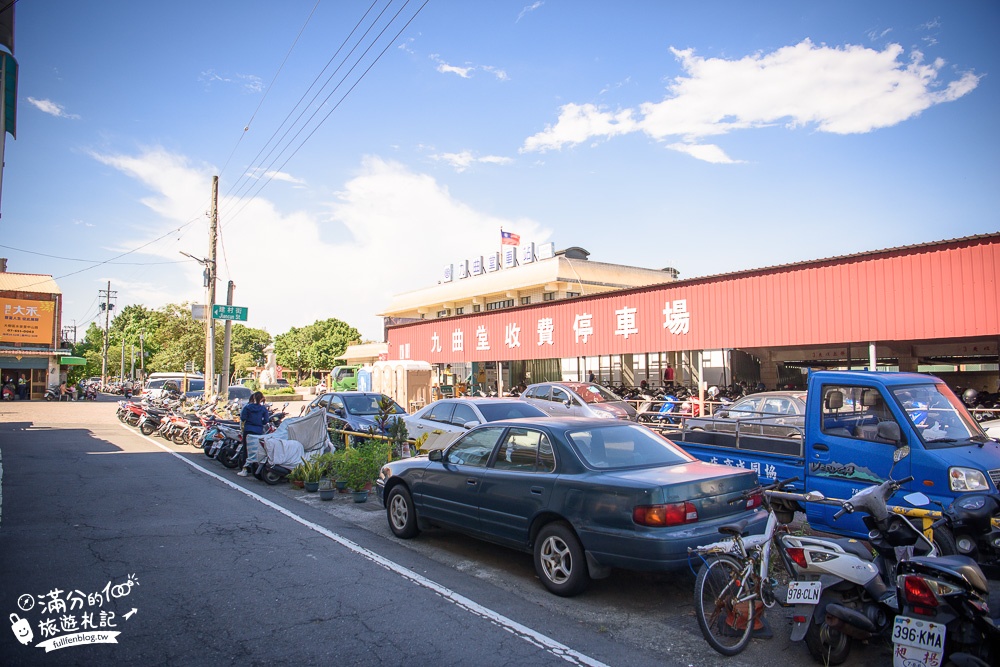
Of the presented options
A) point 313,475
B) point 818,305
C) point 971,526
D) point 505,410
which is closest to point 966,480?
point 971,526

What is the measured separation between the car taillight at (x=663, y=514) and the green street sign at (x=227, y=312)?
21.2 metres

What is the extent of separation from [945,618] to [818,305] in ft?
48.9

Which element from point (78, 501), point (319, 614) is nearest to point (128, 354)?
point (78, 501)

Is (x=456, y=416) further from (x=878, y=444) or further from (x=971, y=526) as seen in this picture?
(x=971, y=526)

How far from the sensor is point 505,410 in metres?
12.2

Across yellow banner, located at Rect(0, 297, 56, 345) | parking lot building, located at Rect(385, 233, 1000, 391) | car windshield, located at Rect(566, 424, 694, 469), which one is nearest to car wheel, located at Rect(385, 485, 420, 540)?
car windshield, located at Rect(566, 424, 694, 469)

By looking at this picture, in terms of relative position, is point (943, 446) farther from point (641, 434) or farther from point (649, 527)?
point (649, 527)

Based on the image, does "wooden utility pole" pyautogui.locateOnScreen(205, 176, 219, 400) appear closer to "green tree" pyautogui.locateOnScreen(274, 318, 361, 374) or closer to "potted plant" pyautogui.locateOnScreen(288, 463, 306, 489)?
"potted plant" pyautogui.locateOnScreen(288, 463, 306, 489)

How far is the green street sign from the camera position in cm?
2312

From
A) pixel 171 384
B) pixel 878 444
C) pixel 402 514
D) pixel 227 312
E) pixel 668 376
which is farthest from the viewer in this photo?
pixel 171 384

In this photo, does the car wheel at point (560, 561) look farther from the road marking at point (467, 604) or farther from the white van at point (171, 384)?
the white van at point (171, 384)

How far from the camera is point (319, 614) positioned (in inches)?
195

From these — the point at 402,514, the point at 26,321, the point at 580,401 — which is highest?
the point at 26,321

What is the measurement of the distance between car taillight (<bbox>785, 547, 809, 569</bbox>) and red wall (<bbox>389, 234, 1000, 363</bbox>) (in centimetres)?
1321
